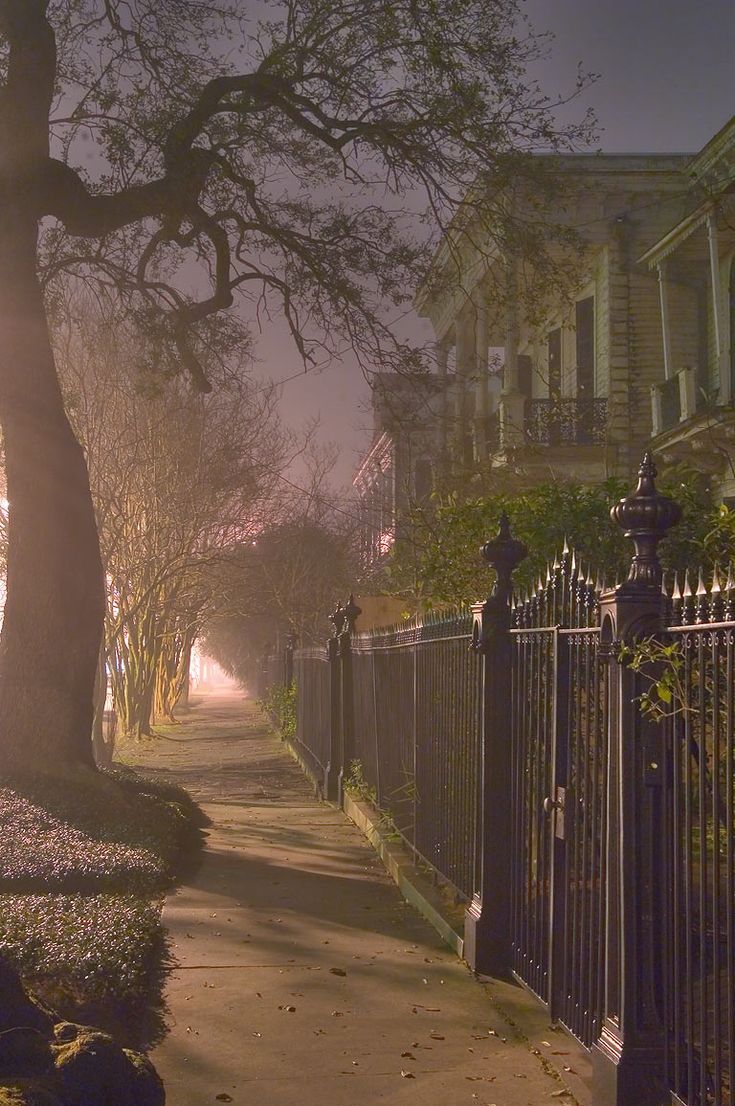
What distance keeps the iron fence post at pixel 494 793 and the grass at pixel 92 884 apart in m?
1.68

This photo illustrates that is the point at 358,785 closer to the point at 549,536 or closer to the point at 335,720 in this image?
the point at 335,720

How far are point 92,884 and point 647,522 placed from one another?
5.30m

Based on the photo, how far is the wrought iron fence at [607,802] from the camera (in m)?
4.27

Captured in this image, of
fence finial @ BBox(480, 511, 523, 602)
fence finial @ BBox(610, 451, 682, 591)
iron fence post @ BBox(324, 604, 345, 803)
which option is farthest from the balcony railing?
fence finial @ BBox(610, 451, 682, 591)

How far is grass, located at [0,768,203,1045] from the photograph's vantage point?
6121 millimetres

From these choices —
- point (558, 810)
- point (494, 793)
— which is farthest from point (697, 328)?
point (558, 810)

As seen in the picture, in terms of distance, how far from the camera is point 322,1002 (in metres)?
6.64

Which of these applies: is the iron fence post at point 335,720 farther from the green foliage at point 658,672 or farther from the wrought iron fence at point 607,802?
the green foliage at point 658,672

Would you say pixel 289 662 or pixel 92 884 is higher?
pixel 289 662

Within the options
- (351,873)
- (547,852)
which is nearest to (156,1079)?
(547,852)

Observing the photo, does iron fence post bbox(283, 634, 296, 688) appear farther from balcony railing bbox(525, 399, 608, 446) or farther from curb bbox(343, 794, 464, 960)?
curb bbox(343, 794, 464, 960)

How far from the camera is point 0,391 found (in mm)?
13281

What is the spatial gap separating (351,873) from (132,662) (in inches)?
1100

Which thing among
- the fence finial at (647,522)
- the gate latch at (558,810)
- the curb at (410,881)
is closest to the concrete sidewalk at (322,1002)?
the curb at (410,881)
